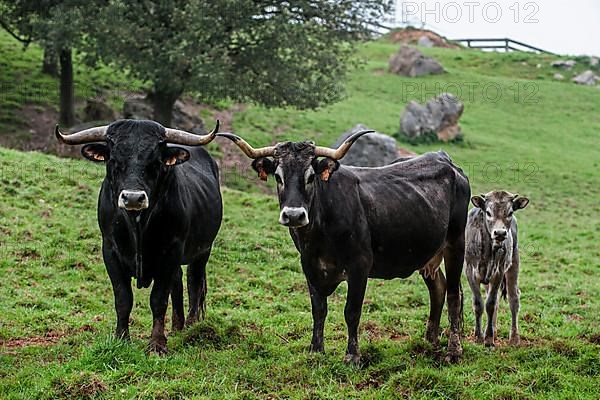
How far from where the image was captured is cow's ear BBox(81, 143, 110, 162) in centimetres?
793

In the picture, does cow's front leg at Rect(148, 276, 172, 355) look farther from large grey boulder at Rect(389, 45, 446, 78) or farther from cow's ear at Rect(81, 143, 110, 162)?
large grey boulder at Rect(389, 45, 446, 78)

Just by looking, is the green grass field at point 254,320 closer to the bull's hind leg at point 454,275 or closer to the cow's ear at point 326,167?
the bull's hind leg at point 454,275

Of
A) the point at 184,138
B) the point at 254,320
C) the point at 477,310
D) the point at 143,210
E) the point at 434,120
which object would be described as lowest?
the point at 254,320

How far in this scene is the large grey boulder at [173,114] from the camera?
2309cm

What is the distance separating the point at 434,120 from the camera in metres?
31.6

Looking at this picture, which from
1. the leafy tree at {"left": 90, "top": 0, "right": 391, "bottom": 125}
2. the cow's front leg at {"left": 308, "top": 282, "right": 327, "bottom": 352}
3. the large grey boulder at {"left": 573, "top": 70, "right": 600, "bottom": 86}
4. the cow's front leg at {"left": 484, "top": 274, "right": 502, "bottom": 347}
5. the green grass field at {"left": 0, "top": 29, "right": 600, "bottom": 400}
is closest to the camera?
the green grass field at {"left": 0, "top": 29, "right": 600, "bottom": 400}

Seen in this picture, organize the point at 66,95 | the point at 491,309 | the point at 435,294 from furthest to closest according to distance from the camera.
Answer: the point at 66,95 < the point at 491,309 < the point at 435,294

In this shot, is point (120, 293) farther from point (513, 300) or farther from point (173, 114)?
point (173, 114)

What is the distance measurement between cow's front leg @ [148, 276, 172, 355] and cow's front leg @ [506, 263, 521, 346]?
4436 mm

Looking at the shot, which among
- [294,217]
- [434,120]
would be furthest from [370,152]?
[294,217]

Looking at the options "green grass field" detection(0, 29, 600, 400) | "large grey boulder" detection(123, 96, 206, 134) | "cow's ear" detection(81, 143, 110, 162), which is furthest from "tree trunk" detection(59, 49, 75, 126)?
"cow's ear" detection(81, 143, 110, 162)

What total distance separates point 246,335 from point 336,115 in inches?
982

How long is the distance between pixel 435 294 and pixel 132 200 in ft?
13.3

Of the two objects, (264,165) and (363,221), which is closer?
(264,165)
